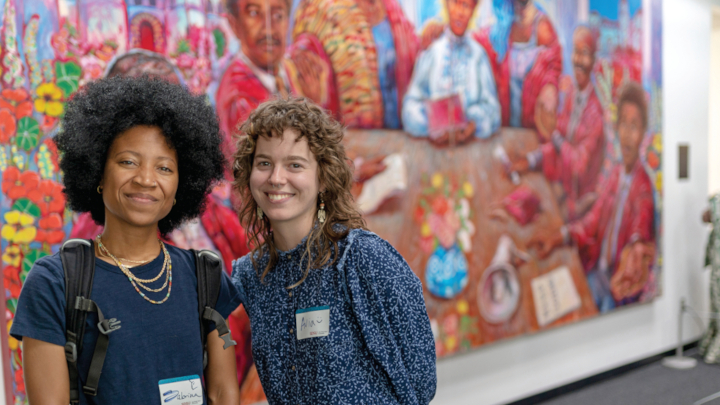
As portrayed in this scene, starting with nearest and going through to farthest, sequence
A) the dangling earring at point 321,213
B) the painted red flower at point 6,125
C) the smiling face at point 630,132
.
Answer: the dangling earring at point 321,213, the painted red flower at point 6,125, the smiling face at point 630,132

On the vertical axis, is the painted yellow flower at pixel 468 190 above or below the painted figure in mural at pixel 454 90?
below

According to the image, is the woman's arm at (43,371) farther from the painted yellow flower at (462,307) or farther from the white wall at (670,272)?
the white wall at (670,272)

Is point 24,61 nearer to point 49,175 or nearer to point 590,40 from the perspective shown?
point 49,175

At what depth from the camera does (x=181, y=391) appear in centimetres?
143

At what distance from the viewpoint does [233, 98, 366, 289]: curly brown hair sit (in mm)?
1619

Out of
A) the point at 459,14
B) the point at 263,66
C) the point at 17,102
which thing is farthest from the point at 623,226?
the point at 17,102

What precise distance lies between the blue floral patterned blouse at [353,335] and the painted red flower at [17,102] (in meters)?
1.37

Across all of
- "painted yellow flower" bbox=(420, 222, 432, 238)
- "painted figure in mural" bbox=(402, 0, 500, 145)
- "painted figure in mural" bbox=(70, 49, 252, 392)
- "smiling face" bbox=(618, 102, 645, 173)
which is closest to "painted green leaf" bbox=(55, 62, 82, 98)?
"painted figure in mural" bbox=(70, 49, 252, 392)

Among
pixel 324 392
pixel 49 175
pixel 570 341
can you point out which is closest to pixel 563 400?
pixel 570 341

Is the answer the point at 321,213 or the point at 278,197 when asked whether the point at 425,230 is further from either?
the point at 278,197

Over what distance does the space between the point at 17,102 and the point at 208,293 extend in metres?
1.35

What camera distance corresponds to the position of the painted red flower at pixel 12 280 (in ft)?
7.55

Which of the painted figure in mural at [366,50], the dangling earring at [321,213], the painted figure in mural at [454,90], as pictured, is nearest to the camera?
the dangling earring at [321,213]

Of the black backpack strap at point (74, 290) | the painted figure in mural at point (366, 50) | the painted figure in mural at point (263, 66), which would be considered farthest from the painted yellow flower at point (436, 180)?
the black backpack strap at point (74, 290)
